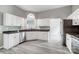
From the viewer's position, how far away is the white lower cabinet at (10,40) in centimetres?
208

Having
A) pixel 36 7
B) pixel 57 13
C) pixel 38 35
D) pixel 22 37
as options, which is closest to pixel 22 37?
pixel 22 37

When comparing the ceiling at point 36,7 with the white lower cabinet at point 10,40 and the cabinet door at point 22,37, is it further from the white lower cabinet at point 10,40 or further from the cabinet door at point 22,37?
the white lower cabinet at point 10,40

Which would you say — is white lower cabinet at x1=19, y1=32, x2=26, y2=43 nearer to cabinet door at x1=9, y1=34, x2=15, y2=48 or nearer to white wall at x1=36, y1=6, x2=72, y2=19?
cabinet door at x1=9, y1=34, x2=15, y2=48

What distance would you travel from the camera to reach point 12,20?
213cm

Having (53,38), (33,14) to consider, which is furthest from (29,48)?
(33,14)

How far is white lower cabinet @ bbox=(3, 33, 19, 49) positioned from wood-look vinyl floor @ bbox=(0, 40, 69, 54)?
11cm

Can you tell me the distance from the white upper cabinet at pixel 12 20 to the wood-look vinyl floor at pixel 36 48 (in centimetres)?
62

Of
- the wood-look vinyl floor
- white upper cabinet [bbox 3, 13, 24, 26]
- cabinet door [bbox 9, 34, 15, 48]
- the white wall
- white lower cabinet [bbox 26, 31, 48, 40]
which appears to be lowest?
the wood-look vinyl floor

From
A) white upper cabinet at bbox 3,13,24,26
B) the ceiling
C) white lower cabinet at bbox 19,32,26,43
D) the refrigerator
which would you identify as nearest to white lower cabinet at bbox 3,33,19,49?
white lower cabinet at bbox 19,32,26,43

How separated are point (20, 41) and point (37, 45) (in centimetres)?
52

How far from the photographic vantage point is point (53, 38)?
7.09 ft

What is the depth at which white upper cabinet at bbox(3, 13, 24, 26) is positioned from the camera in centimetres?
203

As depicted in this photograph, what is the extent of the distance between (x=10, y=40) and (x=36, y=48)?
0.79m

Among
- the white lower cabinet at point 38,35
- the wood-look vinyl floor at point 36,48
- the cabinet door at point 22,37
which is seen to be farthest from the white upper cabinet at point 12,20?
the wood-look vinyl floor at point 36,48
